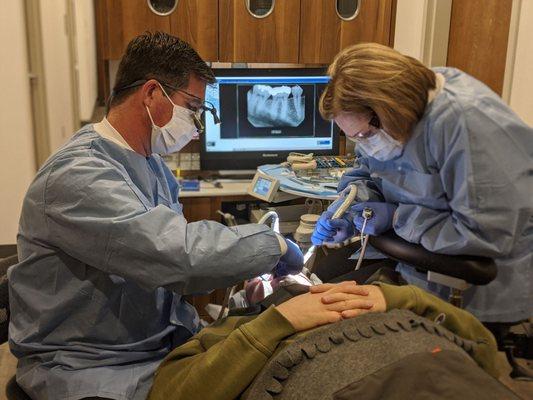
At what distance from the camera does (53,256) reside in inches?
46.6

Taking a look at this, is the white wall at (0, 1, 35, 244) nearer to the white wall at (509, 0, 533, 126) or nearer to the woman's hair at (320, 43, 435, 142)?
the woman's hair at (320, 43, 435, 142)

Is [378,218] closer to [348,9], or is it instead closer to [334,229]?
[334,229]

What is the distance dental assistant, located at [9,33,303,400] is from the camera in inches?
44.0

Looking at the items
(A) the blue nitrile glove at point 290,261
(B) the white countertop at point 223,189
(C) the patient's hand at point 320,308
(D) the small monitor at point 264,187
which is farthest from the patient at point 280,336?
(B) the white countertop at point 223,189

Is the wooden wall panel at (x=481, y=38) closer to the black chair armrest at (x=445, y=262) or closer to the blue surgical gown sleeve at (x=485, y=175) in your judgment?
the blue surgical gown sleeve at (x=485, y=175)

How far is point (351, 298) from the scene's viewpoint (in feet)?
3.46

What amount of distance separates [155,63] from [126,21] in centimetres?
126

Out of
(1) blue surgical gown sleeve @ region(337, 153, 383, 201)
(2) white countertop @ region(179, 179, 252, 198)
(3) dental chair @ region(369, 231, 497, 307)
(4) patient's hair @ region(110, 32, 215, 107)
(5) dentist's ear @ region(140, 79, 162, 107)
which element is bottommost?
(2) white countertop @ region(179, 179, 252, 198)

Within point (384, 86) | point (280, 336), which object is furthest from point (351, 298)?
point (384, 86)

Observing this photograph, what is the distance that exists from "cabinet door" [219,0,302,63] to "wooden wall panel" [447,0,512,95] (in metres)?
0.73

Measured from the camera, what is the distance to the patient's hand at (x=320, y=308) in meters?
1.01

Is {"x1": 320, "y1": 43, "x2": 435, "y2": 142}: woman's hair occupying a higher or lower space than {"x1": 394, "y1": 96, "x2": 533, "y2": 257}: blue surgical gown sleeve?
higher

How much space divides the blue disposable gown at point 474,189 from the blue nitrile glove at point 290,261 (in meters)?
0.31

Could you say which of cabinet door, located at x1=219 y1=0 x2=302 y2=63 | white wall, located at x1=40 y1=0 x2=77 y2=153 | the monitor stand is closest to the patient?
the monitor stand
